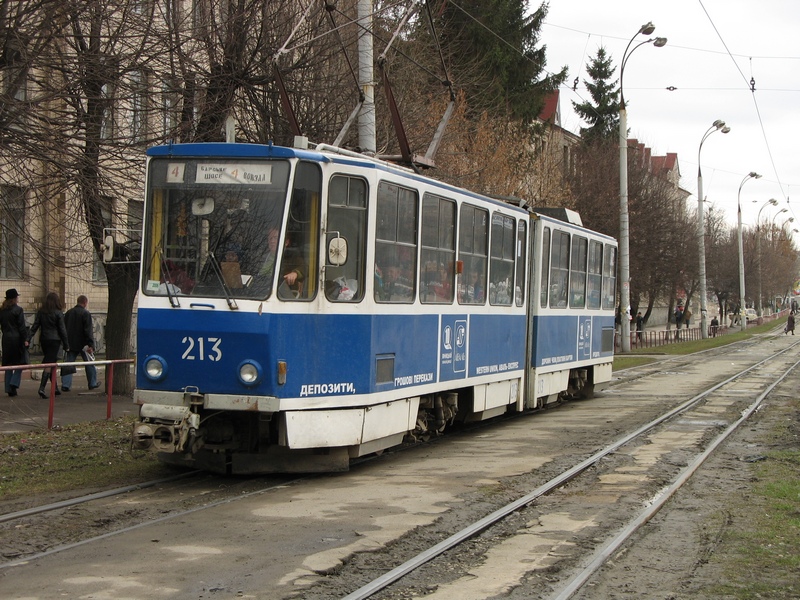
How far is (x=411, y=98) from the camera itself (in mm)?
22203

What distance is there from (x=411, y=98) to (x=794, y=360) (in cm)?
1798

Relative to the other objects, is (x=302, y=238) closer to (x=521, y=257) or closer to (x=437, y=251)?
(x=437, y=251)

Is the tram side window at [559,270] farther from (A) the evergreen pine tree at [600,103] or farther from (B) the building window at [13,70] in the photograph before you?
(A) the evergreen pine tree at [600,103]

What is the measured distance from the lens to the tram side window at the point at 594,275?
18.0 meters

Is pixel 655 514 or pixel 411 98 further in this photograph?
pixel 411 98

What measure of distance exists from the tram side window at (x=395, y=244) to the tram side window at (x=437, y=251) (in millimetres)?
261

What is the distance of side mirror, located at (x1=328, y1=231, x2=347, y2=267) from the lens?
9242 millimetres

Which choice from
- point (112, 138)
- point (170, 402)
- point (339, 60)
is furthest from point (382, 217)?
point (339, 60)

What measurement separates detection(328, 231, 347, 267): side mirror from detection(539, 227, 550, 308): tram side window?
21.0ft

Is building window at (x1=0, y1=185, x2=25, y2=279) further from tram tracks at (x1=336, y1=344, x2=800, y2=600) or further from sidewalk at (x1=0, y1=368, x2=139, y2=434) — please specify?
tram tracks at (x1=336, y1=344, x2=800, y2=600)

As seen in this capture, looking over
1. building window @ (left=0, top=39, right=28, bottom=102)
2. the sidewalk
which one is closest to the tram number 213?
building window @ (left=0, top=39, right=28, bottom=102)

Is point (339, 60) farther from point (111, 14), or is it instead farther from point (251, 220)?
point (251, 220)

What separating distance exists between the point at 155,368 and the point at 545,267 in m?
7.61

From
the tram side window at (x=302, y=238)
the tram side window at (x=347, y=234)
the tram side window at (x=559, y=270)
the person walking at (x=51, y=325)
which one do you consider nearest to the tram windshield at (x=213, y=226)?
the tram side window at (x=302, y=238)
